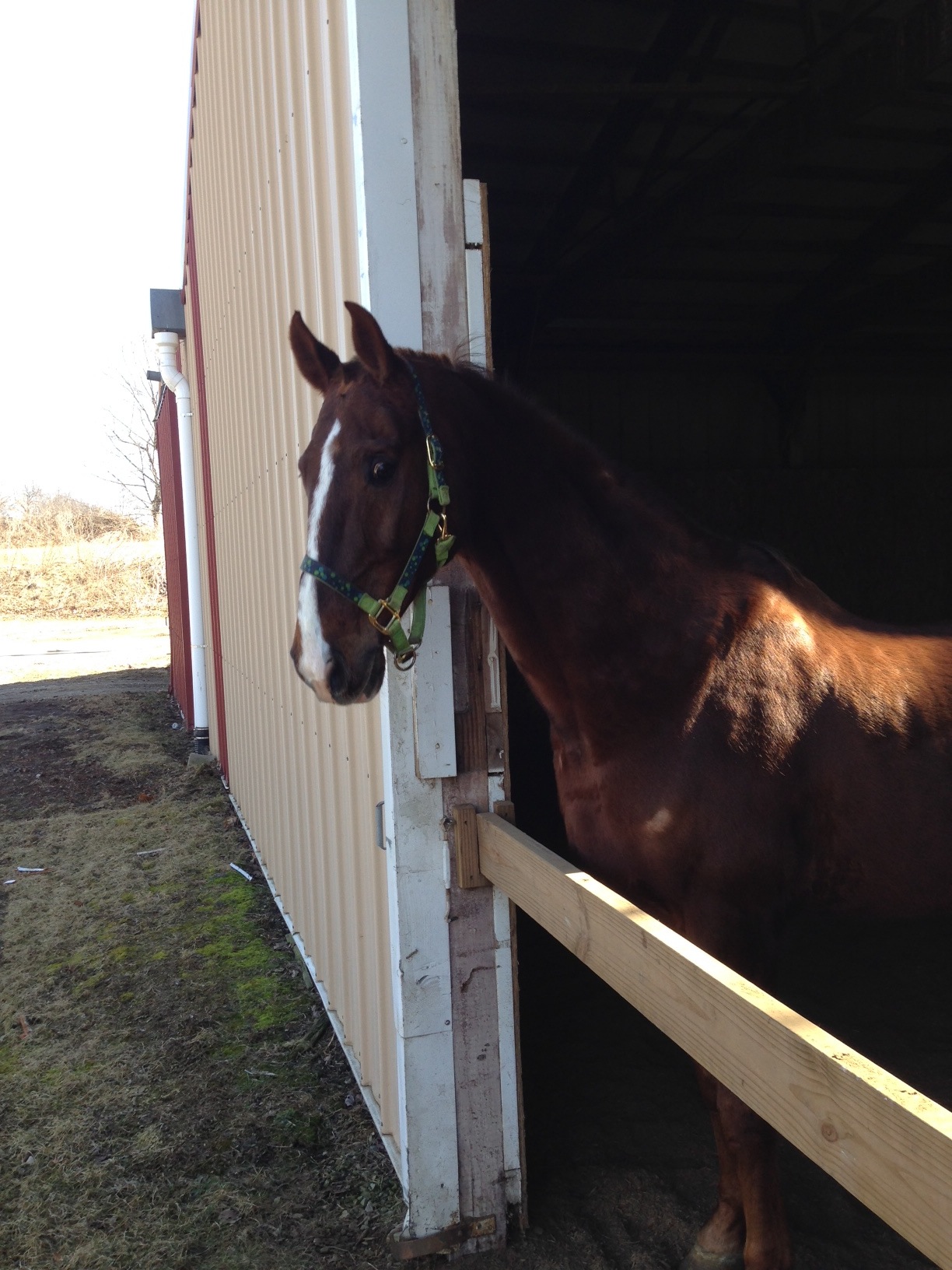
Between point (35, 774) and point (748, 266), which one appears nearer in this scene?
point (748, 266)

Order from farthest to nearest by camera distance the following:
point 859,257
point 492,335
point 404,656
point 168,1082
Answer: point 859,257 < point 168,1082 < point 492,335 < point 404,656

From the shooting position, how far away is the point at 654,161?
16.6 feet

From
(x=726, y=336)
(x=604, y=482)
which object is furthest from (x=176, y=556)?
(x=604, y=482)

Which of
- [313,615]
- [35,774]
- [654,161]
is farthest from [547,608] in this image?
[35,774]

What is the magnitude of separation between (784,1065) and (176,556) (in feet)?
32.4

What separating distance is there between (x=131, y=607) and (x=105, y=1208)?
78.9ft

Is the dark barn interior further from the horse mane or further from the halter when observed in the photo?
the halter

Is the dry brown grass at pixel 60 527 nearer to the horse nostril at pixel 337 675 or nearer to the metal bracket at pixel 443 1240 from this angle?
the metal bracket at pixel 443 1240

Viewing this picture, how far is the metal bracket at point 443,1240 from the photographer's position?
218 centimetres

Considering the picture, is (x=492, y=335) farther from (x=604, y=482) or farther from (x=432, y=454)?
(x=432, y=454)

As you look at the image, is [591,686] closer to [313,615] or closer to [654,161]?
[313,615]

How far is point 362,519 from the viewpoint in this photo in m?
1.68

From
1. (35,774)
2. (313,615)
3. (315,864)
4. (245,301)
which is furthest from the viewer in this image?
(35,774)

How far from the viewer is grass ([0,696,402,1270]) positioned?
2.33 meters
